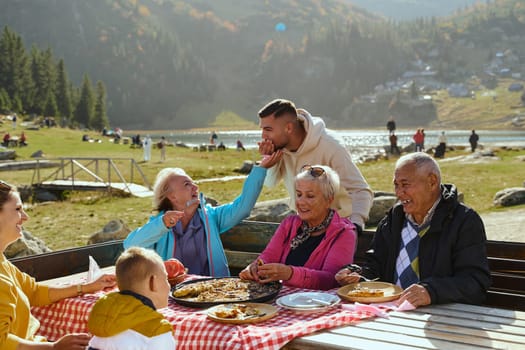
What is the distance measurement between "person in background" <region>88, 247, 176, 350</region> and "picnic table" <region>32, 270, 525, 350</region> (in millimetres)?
432

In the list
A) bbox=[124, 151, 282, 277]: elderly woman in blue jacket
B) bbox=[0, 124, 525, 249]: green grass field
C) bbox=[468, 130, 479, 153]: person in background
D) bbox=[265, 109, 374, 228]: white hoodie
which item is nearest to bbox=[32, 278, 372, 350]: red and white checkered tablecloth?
bbox=[124, 151, 282, 277]: elderly woman in blue jacket

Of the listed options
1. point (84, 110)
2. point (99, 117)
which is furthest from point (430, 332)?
point (99, 117)

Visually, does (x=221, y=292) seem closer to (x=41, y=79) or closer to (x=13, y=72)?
(x=13, y=72)

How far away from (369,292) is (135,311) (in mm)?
1557

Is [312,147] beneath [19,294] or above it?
above

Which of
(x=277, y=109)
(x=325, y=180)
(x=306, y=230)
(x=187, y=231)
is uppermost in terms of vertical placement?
(x=277, y=109)

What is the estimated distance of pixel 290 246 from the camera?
4.50 metres

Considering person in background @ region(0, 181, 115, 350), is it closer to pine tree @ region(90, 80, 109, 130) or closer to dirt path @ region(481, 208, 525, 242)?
dirt path @ region(481, 208, 525, 242)

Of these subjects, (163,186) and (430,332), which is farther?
(163,186)

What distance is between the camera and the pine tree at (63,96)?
97.0m

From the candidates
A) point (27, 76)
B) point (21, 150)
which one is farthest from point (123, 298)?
point (27, 76)

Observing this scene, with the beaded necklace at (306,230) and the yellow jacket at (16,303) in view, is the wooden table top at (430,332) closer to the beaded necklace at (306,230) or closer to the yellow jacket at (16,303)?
the beaded necklace at (306,230)

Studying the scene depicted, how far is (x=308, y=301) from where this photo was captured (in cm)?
349

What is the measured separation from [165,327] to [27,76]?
9878cm
